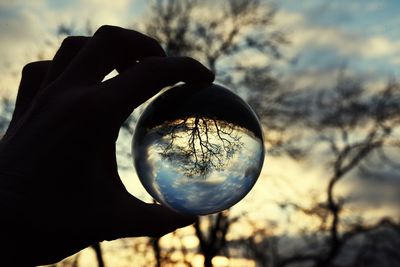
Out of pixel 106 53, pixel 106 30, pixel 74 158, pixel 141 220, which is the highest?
pixel 106 30

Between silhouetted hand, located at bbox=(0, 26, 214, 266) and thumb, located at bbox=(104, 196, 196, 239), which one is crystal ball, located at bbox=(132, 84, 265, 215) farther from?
silhouetted hand, located at bbox=(0, 26, 214, 266)

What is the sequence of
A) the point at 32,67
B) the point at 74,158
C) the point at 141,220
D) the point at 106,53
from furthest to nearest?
the point at 32,67 → the point at 141,220 → the point at 106,53 → the point at 74,158

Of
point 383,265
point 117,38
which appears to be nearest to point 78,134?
point 117,38

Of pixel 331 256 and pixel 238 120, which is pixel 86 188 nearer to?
pixel 238 120

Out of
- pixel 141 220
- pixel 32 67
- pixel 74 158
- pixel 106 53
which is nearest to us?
pixel 74 158

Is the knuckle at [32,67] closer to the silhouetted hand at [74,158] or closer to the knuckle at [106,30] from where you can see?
the silhouetted hand at [74,158]

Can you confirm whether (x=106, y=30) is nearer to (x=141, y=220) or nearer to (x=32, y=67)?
Answer: (x=32, y=67)

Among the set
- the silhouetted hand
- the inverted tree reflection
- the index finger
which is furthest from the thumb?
the index finger

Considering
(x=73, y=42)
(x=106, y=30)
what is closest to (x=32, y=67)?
(x=73, y=42)
